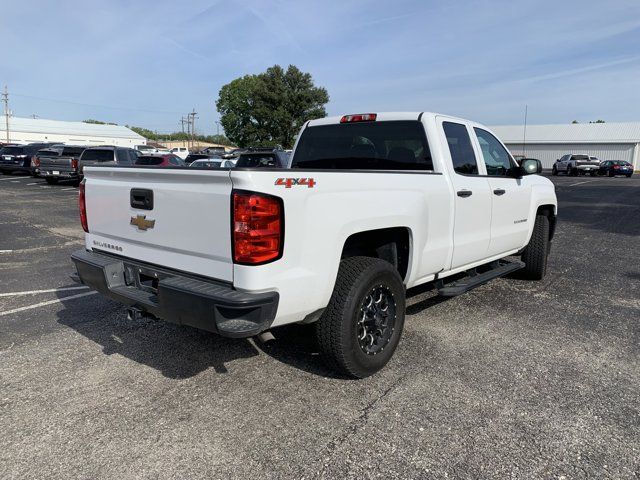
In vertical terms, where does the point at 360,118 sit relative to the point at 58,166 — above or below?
above

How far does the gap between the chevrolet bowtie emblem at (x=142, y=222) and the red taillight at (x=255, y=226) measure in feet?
2.75

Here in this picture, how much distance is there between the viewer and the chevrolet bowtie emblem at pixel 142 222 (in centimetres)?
331

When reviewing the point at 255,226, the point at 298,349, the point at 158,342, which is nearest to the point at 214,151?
the point at 158,342

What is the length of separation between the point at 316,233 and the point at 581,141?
2570 inches

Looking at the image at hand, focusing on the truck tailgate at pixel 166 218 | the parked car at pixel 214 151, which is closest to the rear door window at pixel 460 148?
the truck tailgate at pixel 166 218

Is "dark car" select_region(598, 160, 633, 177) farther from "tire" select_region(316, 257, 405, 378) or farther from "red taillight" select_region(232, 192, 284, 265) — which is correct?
"red taillight" select_region(232, 192, 284, 265)

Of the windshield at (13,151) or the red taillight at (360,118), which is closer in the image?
the red taillight at (360,118)

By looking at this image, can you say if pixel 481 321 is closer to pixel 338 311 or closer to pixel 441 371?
pixel 441 371

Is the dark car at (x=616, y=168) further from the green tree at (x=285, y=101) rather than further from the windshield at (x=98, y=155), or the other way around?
the windshield at (x=98, y=155)

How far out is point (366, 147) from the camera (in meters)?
4.71

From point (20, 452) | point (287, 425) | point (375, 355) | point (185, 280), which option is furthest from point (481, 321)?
point (20, 452)

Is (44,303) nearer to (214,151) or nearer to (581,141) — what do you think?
(214,151)

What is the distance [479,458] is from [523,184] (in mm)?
3790

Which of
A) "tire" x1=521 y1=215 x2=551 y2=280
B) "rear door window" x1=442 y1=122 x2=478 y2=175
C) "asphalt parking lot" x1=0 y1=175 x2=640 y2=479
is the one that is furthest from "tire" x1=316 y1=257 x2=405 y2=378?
"tire" x1=521 y1=215 x2=551 y2=280
